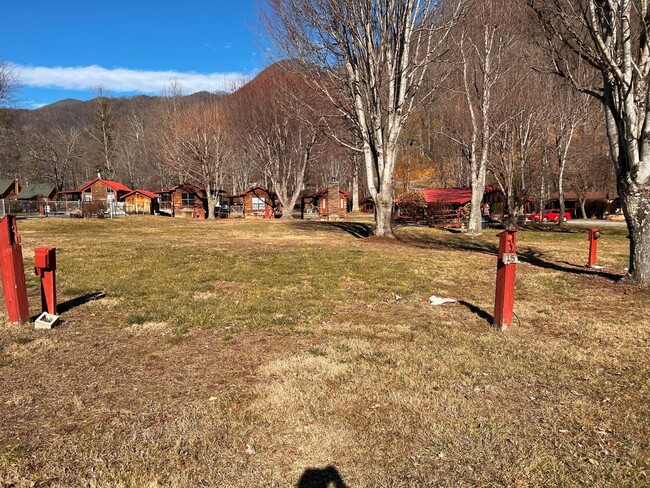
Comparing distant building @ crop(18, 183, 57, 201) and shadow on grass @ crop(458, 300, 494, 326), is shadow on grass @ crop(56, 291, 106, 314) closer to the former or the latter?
shadow on grass @ crop(458, 300, 494, 326)

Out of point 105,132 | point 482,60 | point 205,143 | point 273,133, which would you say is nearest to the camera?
point 482,60

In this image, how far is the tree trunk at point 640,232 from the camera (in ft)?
25.8

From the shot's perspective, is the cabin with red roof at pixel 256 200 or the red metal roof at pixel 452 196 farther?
the cabin with red roof at pixel 256 200

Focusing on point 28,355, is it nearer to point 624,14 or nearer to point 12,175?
point 624,14

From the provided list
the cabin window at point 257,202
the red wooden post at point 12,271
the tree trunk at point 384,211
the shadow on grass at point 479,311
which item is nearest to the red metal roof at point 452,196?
the cabin window at point 257,202

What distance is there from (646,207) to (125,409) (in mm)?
8927

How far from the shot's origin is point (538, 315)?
243 inches

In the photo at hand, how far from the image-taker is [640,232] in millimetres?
7949

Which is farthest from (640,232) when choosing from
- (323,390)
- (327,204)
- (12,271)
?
(327,204)

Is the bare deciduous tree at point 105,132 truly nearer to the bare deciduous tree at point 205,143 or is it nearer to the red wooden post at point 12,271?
the bare deciduous tree at point 205,143

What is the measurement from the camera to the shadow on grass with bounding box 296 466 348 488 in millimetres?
2498

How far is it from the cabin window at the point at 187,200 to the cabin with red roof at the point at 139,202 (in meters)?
6.14

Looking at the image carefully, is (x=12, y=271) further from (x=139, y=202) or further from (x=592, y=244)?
(x=139, y=202)

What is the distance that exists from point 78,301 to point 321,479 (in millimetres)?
5594
